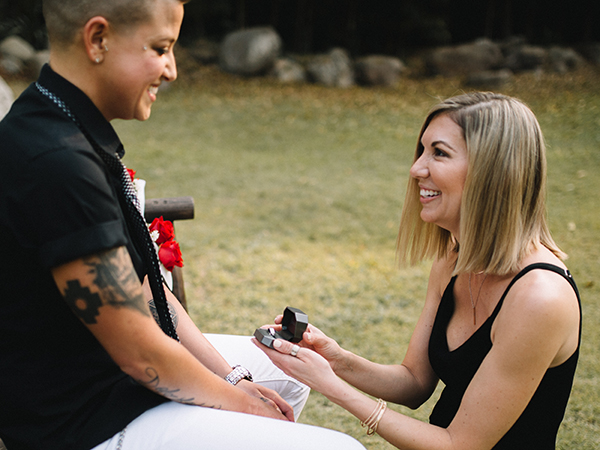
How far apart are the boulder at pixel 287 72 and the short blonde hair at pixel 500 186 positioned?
14.1m

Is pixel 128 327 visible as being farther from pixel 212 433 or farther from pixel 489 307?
pixel 489 307

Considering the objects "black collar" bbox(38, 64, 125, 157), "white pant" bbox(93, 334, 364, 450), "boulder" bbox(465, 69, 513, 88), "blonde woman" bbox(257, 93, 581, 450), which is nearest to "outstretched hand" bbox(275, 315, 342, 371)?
"blonde woman" bbox(257, 93, 581, 450)

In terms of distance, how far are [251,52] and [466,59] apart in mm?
6580

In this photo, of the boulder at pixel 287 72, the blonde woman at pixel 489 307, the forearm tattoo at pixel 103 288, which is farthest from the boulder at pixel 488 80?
the forearm tattoo at pixel 103 288

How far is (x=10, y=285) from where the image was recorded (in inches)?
55.2

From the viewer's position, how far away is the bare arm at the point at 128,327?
4.37ft

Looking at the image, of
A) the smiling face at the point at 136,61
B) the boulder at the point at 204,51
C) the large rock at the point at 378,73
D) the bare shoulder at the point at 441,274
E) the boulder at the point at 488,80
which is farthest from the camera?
the boulder at the point at 204,51

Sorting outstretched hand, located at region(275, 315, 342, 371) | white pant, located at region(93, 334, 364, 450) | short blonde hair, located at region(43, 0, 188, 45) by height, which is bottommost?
outstretched hand, located at region(275, 315, 342, 371)

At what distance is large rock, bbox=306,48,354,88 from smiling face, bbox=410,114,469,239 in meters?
13.8

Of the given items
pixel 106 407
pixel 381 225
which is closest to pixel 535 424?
pixel 106 407

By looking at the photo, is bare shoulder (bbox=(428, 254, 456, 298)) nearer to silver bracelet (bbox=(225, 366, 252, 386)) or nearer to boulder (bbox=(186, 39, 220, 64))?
silver bracelet (bbox=(225, 366, 252, 386))

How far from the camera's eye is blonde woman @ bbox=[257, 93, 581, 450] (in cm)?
173

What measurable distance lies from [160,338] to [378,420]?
888 millimetres

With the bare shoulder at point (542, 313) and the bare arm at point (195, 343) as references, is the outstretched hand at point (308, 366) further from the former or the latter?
the bare shoulder at point (542, 313)
